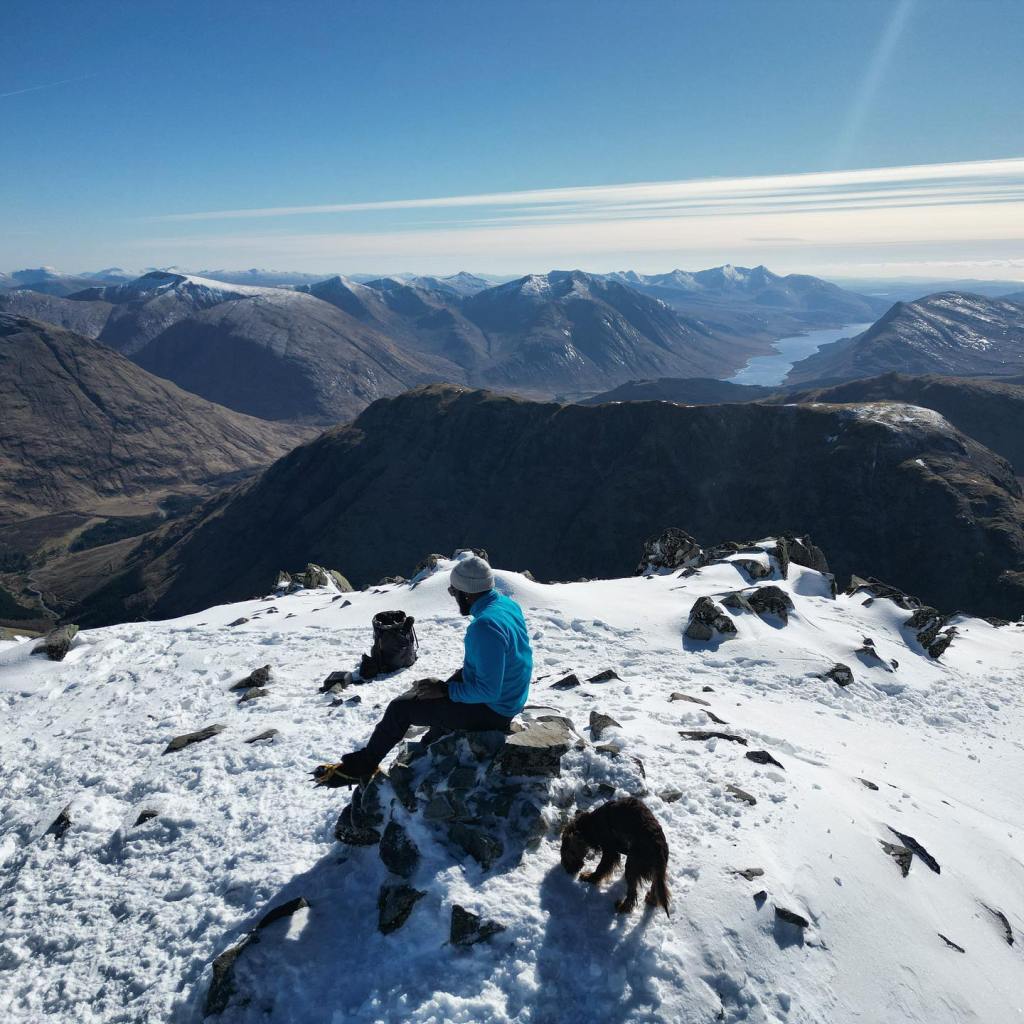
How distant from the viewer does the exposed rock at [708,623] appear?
18.8 metres

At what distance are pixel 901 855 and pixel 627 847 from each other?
4595 mm

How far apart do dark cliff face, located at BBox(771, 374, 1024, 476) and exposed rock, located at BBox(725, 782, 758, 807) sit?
610ft

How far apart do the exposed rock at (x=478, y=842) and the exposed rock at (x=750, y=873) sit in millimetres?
2811

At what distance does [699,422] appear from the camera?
11081cm

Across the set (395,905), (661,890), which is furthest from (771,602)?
(395,905)

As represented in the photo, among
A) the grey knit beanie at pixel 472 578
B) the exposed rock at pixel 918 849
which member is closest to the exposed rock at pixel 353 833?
the grey knit beanie at pixel 472 578

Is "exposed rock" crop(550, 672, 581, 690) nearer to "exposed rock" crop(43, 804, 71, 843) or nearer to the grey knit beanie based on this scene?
the grey knit beanie

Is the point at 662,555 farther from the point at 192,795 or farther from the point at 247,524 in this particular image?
the point at 247,524

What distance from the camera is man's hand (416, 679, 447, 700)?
7984 millimetres

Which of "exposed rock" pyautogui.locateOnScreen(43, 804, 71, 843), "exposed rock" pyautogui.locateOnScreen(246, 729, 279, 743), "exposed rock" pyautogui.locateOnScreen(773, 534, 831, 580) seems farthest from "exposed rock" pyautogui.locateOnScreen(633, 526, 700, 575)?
"exposed rock" pyautogui.locateOnScreen(43, 804, 71, 843)

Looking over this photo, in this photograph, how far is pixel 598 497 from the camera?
109 metres

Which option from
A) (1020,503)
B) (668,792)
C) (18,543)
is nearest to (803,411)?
(1020,503)

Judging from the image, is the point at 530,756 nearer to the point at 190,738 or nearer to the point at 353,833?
the point at 353,833

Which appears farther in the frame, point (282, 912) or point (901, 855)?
point (901, 855)
